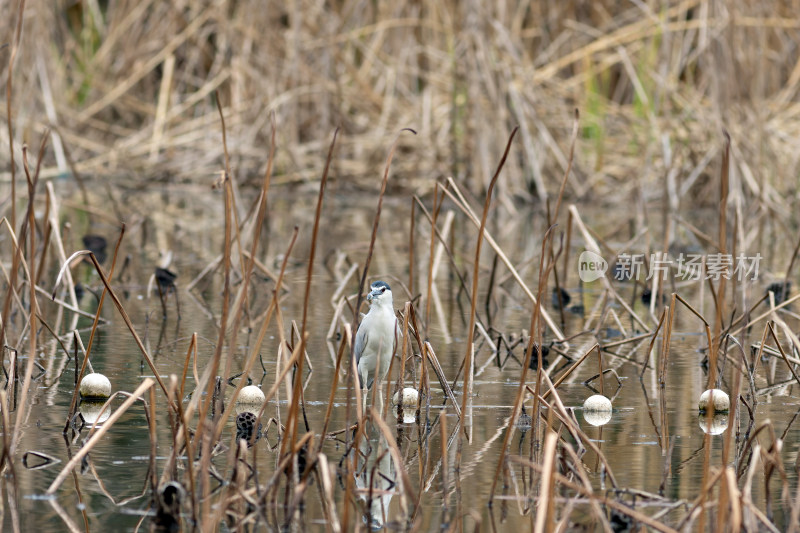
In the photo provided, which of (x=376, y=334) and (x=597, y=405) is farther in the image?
(x=376, y=334)

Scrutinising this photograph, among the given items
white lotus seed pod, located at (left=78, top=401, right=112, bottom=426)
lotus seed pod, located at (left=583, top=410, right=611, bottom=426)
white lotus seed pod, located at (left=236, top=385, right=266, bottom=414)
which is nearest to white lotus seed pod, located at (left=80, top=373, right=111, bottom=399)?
white lotus seed pod, located at (left=78, top=401, right=112, bottom=426)

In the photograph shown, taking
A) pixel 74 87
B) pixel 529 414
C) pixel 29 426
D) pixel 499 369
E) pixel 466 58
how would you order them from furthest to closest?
pixel 74 87, pixel 466 58, pixel 499 369, pixel 529 414, pixel 29 426

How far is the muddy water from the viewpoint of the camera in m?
2.75

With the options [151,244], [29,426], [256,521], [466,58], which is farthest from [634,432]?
[466,58]

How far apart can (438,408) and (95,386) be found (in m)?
0.98

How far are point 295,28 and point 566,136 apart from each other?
7.56 ft

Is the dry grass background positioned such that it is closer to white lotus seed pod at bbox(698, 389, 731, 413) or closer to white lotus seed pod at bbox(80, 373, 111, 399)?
white lotus seed pod at bbox(698, 389, 731, 413)

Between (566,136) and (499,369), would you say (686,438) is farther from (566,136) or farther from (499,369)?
(566,136)

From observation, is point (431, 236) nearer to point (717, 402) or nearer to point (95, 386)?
point (717, 402)

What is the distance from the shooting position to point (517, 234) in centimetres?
874

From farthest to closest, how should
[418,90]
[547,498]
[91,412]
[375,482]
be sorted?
[418,90] → [91,412] → [375,482] → [547,498]

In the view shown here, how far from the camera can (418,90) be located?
37.7ft

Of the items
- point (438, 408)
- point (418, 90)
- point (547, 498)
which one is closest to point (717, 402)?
point (438, 408)

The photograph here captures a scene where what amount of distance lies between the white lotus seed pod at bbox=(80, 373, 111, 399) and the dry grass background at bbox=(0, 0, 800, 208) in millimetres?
5700
